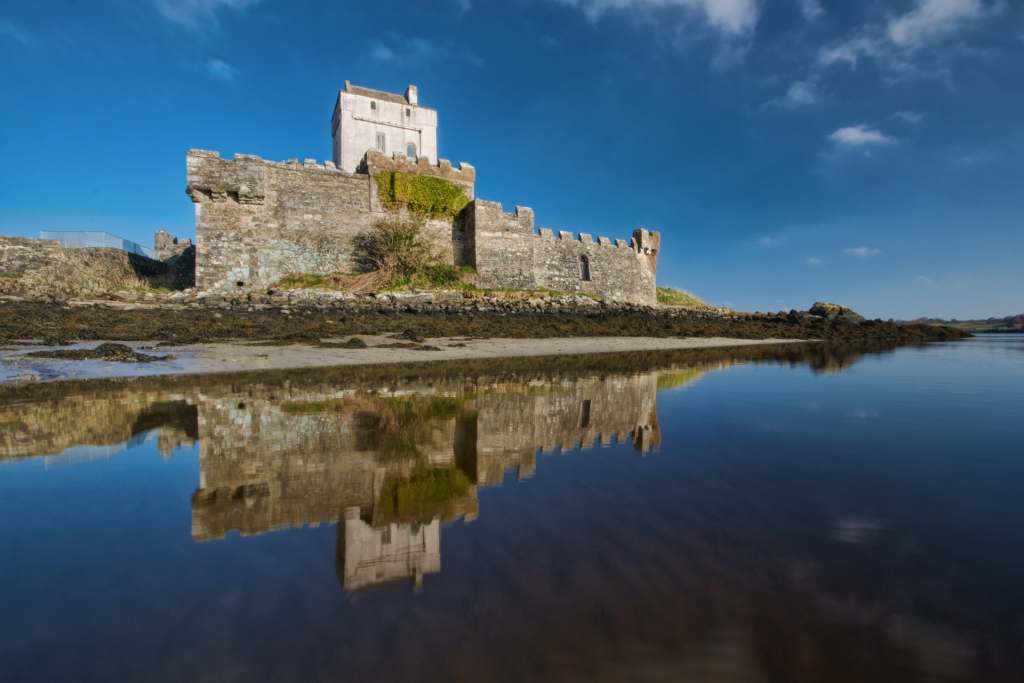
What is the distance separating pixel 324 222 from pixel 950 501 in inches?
872

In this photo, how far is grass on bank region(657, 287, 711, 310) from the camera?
36.3m

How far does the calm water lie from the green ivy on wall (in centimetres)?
1892

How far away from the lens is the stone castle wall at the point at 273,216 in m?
18.5

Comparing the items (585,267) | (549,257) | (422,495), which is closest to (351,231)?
(549,257)

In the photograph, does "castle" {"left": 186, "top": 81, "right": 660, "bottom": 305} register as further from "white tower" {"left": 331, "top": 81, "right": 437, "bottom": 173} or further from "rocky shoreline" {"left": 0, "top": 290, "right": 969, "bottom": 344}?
"white tower" {"left": 331, "top": 81, "right": 437, "bottom": 173}

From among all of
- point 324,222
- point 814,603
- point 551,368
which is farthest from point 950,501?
point 324,222

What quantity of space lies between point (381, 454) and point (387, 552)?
4.79ft

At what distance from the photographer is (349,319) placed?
48.5ft

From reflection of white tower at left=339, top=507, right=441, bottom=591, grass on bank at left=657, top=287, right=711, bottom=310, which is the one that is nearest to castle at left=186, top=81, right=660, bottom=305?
grass on bank at left=657, top=287, right=711, bottom=310

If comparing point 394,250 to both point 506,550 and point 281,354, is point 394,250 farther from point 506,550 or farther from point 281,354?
point 506,550

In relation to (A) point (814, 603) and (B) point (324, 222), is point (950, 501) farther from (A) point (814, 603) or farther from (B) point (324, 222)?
(B) point (324, 222)

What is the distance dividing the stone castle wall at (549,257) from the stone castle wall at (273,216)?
5205 millimetres

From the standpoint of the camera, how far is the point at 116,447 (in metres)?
3.64

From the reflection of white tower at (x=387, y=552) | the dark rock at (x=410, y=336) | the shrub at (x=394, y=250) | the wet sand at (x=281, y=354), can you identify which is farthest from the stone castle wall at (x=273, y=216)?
the reflection of white tower at (x=387, y=552)
